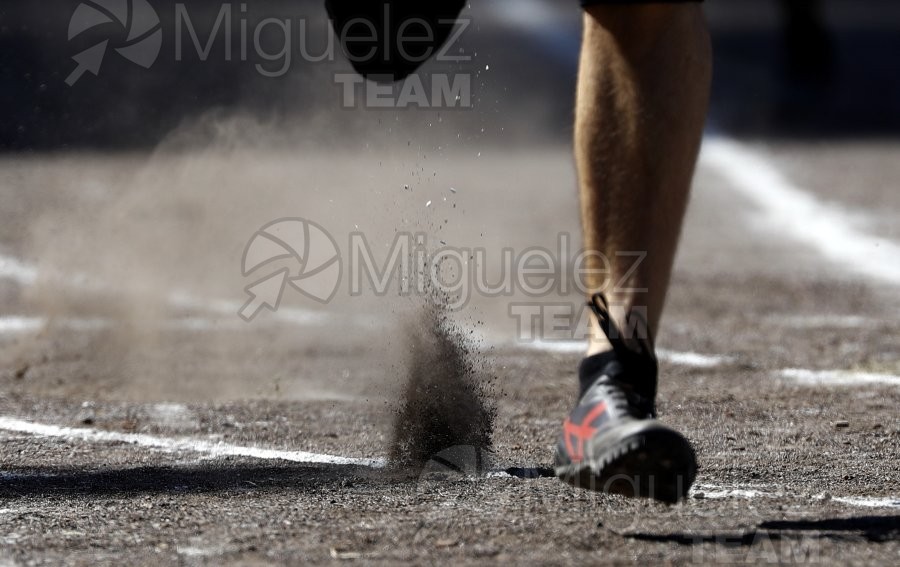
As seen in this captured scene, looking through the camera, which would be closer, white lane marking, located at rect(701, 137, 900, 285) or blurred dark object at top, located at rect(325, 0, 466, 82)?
blurred dark object at top, located at rect(325, 0, 466, 82)

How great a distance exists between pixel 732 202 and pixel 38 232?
3.92m

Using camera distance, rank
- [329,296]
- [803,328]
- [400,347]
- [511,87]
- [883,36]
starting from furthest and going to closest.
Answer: [883,36] < [511,87] < [329,296] < [803,328] < [400,347]

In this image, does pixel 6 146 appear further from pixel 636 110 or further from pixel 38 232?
pixel 636 110

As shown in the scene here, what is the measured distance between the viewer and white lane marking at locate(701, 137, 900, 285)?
6148 mm

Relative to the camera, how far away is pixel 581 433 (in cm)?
245

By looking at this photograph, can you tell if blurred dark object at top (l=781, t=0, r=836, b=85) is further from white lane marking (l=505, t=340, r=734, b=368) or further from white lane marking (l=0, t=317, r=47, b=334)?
white lane marking (l=0, t=317, r=47, b=334)

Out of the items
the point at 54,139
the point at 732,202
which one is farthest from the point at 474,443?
the point at 54,139

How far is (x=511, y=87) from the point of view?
13.1 metres

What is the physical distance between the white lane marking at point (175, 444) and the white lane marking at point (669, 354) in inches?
61.8

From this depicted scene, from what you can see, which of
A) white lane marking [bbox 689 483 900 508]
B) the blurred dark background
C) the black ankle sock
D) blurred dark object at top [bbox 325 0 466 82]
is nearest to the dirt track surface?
white lane marking [bbox 689 483 900 508]

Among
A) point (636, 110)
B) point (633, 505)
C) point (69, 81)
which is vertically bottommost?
point (633, 505)

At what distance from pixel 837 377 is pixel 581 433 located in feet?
5.78

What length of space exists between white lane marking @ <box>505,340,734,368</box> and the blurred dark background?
367 cm

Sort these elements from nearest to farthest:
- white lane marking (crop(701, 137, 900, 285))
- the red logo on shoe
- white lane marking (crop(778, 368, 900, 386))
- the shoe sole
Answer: the shoe sole → the red logo on shoe → white lane marking (crop(778, 368, 900, 386)) → white lane marking (crop(701, 137, 900, 285))
